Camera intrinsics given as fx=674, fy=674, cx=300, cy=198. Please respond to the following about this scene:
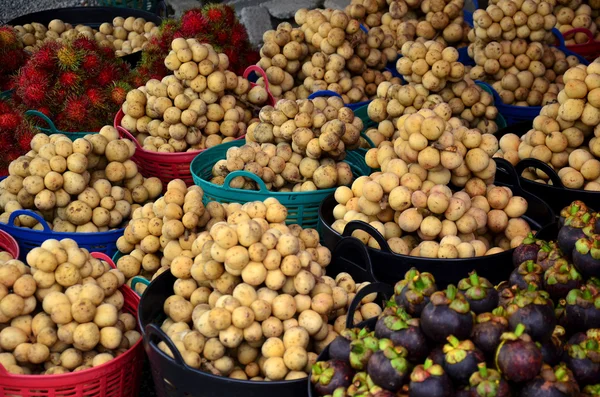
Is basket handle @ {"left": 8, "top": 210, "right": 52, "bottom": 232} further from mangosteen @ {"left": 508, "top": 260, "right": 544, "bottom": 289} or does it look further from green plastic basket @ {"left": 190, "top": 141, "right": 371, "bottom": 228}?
mangosteen @ {"left": 508, "top": 260, "right": 544, "bottom": 289}

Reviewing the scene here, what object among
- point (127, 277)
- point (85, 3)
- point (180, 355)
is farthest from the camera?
point (85, 3)

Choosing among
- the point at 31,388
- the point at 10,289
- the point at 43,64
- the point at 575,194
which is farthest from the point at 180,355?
the point at 43,64

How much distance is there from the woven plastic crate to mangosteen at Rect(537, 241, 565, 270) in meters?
1.22

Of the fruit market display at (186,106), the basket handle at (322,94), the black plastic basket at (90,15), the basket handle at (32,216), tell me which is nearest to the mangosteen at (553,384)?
the basket handle at (32,216)

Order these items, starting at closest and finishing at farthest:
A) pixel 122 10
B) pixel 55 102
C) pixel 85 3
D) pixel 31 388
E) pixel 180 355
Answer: pixel 180 355 < pixel 31 388 < pixel 55 102 < pixel 122 10 < pixel 85 3

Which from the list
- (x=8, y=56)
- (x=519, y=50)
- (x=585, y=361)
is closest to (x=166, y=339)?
(x=585, y=361)

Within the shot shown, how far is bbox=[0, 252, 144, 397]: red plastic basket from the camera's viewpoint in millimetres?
1924

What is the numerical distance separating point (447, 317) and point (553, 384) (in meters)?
0.24

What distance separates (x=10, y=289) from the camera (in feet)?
6.97

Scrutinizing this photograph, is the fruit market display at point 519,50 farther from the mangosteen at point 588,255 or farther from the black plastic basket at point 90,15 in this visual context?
the black plastic basket at point 90,15

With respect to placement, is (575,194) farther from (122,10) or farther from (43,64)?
(122,10)

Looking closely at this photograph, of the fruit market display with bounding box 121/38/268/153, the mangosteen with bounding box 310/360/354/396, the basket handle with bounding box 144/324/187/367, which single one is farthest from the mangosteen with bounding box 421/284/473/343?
the fruit market display with bounding box 121/38/268/153

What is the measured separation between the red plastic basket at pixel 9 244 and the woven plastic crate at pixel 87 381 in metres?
0.69

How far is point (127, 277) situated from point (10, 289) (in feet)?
1.40
